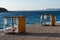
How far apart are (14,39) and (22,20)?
2.34m

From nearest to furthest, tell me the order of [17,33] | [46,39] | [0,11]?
[46,39], [17,33], [0,11]

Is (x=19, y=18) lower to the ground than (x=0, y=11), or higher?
higher

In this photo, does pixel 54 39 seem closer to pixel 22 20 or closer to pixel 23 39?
pixel 23 39

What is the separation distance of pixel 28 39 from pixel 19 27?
7.14ft

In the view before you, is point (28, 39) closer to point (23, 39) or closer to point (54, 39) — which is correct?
point (23, 39)

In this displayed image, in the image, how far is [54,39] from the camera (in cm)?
918

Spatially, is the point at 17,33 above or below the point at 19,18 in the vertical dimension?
below

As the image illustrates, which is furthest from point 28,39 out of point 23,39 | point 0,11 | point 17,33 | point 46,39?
point 0,11

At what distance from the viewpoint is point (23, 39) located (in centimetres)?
931

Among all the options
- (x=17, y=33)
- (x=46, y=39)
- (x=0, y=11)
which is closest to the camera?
(x=46, y=39)

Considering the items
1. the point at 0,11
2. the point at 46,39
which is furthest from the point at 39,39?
the point at 0,11

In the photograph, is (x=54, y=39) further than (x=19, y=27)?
No

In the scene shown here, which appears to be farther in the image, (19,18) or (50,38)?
(19,18)

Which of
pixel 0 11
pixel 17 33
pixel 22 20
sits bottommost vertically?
pixel 0 11
